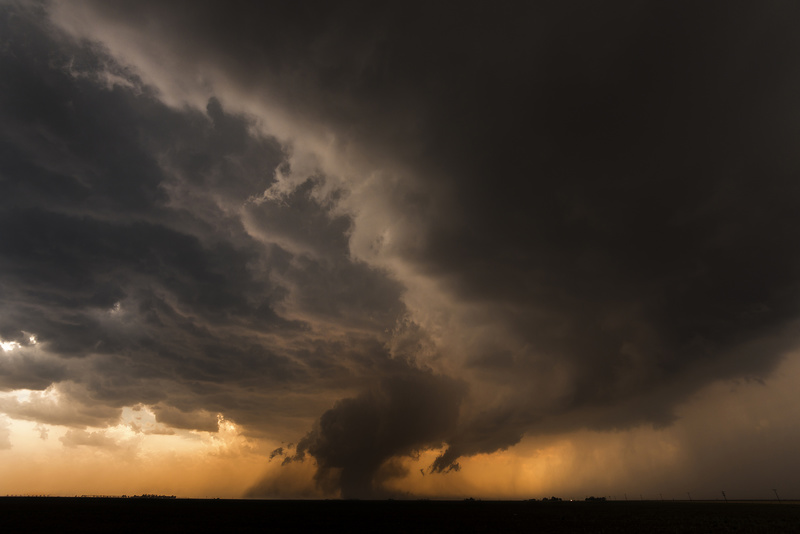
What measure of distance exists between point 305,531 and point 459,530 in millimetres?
33444

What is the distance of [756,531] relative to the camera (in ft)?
260

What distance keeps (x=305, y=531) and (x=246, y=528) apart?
1636 centimetres

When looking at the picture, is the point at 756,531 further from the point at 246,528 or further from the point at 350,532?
the point at 246,528

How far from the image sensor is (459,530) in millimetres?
89750

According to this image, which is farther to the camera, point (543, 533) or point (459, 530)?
point (459, 530)

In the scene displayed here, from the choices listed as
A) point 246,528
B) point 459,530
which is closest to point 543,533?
point 459,530

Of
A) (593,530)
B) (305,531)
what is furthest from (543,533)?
(305,531)

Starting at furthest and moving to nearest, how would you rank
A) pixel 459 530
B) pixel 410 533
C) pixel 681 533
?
1. pixel 459 530
2. pixel 410 533
3. pixel 681 533

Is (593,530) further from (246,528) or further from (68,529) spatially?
(68,529)

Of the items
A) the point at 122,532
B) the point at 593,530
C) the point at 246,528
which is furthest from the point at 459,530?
the point at 122,532

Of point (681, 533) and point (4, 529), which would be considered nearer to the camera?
point (681, 533)

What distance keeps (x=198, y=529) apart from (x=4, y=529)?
38.5 m

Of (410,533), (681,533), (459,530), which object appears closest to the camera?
(681,533)

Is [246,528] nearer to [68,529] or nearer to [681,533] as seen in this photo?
[68,529]
